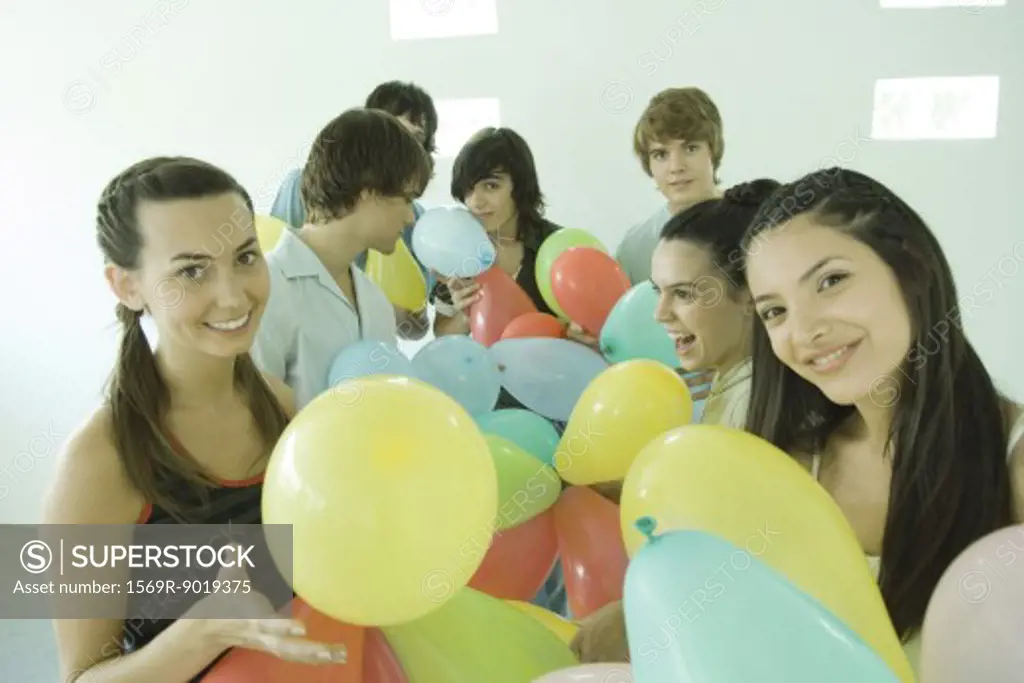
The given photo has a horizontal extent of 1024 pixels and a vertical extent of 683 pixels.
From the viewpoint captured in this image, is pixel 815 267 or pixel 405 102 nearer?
pixel 815 267

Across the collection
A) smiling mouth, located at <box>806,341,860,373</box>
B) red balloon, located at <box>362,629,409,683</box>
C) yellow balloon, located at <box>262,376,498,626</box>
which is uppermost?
smiling mouth, located at <box>806,341,860,373</box>

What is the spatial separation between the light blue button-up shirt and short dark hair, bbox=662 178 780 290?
522 mm

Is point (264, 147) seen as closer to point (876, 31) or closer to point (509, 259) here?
point (509, 259)

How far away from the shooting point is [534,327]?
1.68 metres

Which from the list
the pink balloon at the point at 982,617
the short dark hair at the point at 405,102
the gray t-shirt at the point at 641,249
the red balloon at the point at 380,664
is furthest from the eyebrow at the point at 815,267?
the short dark hair at the point at 405,102

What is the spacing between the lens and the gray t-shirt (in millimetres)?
1923

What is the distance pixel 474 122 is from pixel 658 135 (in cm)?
95

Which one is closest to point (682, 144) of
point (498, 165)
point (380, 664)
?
point (498, 165)

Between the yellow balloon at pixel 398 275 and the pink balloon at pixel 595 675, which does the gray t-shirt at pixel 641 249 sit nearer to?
the yellow balloon at pixel 398 275

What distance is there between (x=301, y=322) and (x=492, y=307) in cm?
55

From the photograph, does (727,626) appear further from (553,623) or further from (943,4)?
(943,4)

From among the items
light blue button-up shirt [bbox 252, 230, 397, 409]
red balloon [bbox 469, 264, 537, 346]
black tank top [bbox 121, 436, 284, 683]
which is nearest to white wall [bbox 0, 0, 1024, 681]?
red balloon [bbox 469, 264, 537, 346]

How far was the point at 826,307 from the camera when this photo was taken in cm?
80

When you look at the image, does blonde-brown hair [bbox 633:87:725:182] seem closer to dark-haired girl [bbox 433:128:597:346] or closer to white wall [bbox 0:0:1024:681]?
dark-haired girl [bbox 433:128:597:346]
